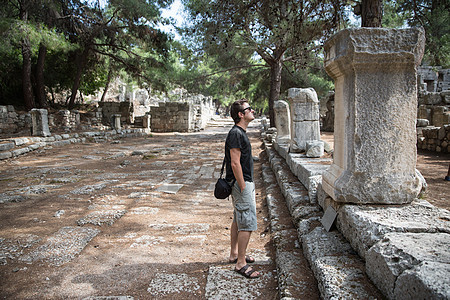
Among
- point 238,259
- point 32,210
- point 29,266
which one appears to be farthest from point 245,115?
point 32,210

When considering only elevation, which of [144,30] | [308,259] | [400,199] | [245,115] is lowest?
[308,259]

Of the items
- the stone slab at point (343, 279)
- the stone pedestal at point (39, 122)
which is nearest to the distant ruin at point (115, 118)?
the stone pedestal at point (39, 122)

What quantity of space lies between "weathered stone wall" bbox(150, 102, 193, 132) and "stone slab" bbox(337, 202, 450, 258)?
745 inches

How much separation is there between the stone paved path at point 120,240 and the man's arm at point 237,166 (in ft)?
2.52

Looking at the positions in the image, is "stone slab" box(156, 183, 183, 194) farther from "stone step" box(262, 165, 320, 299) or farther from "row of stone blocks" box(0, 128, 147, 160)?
"row of stone blocks" box(0, 128, 147, 160)

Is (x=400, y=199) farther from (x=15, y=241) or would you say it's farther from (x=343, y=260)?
(x=15, y=241)

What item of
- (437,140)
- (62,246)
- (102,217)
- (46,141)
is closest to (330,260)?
(62,246)

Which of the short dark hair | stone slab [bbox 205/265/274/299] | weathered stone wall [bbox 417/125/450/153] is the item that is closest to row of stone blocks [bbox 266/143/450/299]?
stone slab [bbox 205/265/274/299]

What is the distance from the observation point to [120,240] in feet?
10.7

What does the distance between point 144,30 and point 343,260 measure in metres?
14.7

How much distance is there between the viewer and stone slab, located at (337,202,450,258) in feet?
6.12

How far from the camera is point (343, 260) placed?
1.97m

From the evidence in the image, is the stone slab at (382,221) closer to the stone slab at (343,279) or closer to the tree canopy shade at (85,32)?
the stone slab at (343,279)

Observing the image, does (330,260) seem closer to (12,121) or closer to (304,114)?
(304,114)
